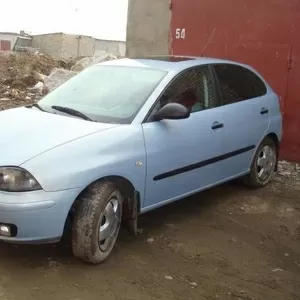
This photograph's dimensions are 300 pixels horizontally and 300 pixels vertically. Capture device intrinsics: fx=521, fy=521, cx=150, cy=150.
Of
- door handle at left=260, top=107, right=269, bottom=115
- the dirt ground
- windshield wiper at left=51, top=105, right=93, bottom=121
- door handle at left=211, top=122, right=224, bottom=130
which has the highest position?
windshield wiper at left=51, top=105, right=93, bottom=121

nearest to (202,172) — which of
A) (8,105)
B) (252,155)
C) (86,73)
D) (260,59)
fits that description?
(252,155)

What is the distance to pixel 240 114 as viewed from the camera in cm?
565

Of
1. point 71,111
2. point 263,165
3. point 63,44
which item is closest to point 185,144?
point 71,111

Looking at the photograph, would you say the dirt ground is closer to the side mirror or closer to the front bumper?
the front bumper

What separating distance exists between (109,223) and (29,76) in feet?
44.4

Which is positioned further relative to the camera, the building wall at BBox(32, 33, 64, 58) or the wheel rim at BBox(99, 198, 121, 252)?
the building wall at BBox(32, 33, 64, 58)

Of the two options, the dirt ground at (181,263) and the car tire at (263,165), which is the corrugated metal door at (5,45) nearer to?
the car tire at (263,165)

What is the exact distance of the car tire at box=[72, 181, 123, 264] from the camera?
3.88 m

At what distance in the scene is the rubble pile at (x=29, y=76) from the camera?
13808mm

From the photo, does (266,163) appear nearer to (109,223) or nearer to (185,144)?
(185,144)

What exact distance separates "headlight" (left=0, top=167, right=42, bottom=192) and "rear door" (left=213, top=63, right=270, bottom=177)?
232 cm

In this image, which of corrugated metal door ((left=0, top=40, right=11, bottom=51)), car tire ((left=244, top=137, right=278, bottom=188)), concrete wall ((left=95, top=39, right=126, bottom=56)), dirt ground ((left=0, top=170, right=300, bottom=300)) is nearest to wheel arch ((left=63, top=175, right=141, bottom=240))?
dirt ground ((left=0, top=170, right=300, bottom=300))

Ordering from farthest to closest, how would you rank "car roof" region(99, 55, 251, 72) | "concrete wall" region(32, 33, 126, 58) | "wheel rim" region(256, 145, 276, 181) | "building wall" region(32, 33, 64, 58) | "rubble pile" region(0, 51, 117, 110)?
"building wall" region(32, 33, 64, 58) < "concrete wall" region(32, 33, 126, 58) < "rubble pile" region(0, 51, 117, 110) < "wheel rim" region(256, 145, 276, 181) < "car roof" region(99, 55, 251, 72)

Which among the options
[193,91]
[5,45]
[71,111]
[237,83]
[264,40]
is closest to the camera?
[71,111]
